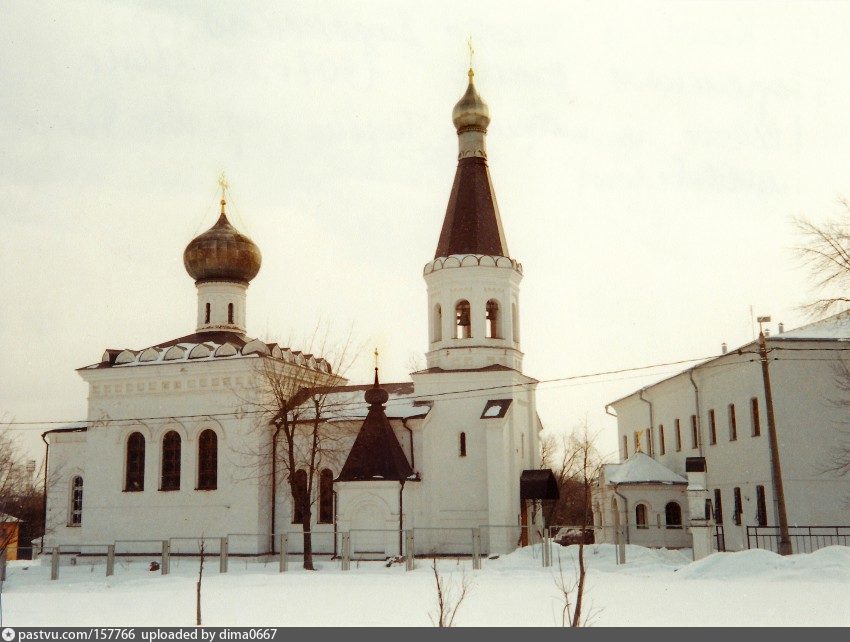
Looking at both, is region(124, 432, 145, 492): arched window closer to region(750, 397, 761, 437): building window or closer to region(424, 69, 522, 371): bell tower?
region(424, 69, 522, 371): bell tower

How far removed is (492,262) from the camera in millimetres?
30141

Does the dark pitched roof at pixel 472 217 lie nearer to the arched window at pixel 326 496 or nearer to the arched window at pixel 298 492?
the arched window at pixel 326 496

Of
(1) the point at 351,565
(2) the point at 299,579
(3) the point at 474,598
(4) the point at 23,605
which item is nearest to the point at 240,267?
(1) the point at 351,565

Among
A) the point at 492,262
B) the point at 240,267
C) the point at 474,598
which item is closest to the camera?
the point at 474,598

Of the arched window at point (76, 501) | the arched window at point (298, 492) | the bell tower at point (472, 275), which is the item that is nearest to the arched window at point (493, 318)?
the bell tower at point (472, 275)

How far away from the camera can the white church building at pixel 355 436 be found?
27766 millimetres

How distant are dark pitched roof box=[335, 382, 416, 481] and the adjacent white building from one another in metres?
6.88

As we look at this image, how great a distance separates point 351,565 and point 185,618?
12.2m

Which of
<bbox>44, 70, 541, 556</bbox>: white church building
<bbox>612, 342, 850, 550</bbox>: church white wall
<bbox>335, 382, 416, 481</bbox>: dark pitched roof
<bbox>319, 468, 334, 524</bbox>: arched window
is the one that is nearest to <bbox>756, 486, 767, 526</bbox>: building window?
<bbox>612, 342, 850, 550</bbox>: church white wall

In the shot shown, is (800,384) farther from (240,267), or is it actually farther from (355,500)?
(240,267)

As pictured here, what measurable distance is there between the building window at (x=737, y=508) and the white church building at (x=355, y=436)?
6640mm

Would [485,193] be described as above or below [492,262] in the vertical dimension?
above

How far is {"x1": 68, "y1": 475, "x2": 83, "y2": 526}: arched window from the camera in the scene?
32594 mm

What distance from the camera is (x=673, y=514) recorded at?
30.5 meters
